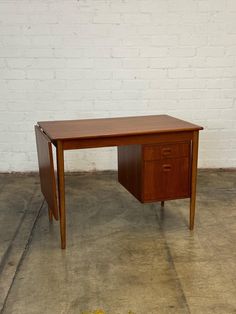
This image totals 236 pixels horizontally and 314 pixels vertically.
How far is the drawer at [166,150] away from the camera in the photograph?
6.92 ft

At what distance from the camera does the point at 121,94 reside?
3443 millimetres

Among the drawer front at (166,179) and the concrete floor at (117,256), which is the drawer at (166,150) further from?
the concrete floor at (117,256)

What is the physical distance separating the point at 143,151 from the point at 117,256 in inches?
26.0

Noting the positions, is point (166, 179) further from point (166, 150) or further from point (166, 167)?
point (166, 150)

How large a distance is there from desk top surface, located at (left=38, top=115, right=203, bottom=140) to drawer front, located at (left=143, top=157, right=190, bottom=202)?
21 centimetres

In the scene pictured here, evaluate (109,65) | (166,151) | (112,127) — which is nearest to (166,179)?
(166,151)

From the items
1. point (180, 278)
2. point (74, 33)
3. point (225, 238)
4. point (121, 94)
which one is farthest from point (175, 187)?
point (74, 33)

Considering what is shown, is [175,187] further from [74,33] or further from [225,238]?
[74,33]

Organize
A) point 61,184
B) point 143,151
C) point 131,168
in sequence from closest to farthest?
point 61,184 → point 143,151 → point 131,168

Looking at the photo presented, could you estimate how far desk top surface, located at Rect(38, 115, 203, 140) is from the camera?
1989mm

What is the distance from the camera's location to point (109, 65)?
11.0 ft

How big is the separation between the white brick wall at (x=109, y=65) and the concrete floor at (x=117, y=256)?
875 millimetres

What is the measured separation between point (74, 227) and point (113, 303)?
87 cm

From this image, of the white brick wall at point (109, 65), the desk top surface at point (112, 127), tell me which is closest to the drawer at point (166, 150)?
the desk top surface at point (112, 127)
